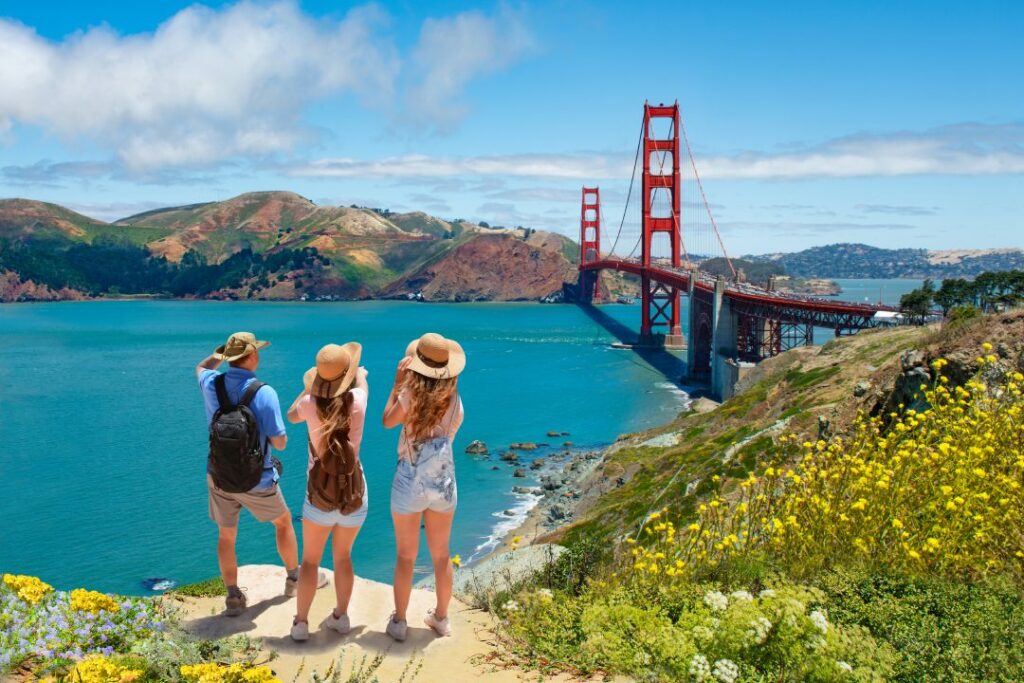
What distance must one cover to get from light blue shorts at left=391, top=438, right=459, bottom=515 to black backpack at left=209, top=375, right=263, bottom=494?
1.20 m

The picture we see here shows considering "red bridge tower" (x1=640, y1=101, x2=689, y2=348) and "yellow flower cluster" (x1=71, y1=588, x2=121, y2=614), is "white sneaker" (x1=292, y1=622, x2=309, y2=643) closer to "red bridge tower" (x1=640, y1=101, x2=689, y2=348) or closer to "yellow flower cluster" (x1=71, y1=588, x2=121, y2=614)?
"yellow flower cluster" (x1=71, y1=588, x2=121, y2=614)

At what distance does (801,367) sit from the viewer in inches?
1357

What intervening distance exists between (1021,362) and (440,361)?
32.7 feet

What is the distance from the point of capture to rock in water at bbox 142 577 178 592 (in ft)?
75.1

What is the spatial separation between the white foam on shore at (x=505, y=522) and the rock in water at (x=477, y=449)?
290 inches

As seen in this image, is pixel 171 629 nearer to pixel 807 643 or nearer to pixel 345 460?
pixel 345 460

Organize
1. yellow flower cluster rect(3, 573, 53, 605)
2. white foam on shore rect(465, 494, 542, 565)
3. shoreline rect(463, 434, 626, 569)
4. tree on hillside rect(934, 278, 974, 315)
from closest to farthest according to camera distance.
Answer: yellow flower cluster rect(3, 573, 53, 605)
shoreline rect(463, 434, 626, 569)
white foam on shore rect(465, 494, 542, 565)
tree on hillside rect(934, 278, 974, 315)

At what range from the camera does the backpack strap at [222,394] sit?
614 centimetres

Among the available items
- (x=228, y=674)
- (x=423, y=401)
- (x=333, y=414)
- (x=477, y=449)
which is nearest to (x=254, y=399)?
(x=333, y=414)

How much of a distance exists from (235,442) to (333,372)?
3.63 ft

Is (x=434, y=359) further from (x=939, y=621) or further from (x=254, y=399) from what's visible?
(x=939, y=621)

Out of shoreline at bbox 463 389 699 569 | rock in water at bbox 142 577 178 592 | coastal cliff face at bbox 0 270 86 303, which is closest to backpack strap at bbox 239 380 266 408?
shoreline at bbox 463 389 699 569

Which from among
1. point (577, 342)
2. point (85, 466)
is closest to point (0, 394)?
point (85, 466)

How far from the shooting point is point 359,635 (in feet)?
20.0
